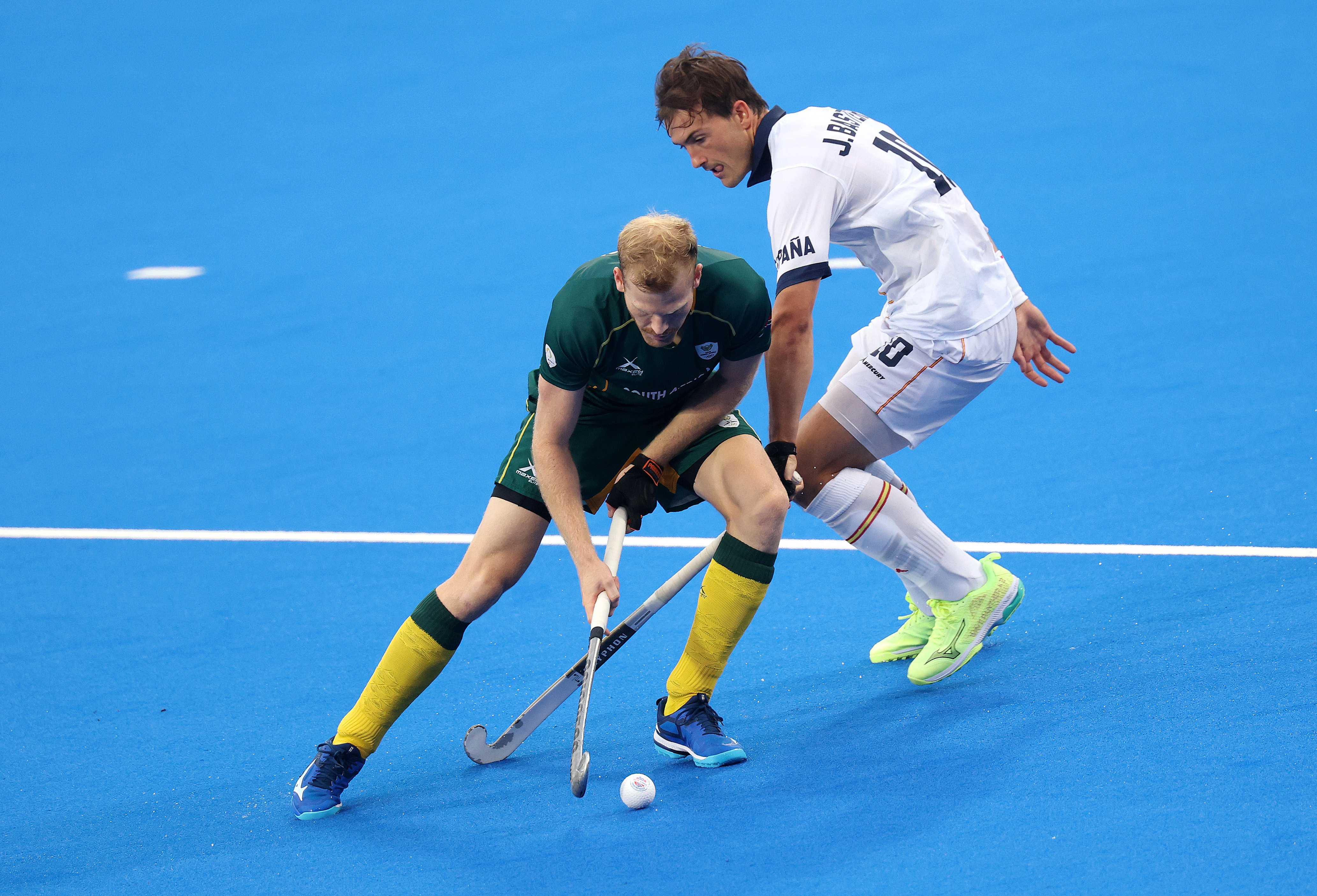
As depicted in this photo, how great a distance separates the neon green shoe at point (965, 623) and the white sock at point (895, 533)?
1.1 inches

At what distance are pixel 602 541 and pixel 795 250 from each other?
5.72 ft

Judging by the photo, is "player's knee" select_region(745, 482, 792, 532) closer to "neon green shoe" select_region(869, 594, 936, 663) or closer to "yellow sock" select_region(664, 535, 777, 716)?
"yellow sock" select_region(664, 535, 777, 716)

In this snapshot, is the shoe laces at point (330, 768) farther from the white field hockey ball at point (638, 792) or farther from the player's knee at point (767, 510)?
the player's knee at point (767, 510)

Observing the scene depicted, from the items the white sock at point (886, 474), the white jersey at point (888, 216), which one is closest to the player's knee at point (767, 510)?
the white jersey at point (888, 216)

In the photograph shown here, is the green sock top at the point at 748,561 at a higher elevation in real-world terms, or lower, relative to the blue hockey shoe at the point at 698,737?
higher

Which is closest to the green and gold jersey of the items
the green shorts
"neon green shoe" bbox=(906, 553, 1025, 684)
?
the green shorts

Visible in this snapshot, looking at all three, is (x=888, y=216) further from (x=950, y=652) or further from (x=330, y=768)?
(x=330, y=768)

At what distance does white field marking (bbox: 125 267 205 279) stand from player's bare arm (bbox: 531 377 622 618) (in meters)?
5.56

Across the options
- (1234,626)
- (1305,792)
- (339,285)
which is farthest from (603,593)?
(339,285)

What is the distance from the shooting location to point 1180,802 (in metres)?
3.12

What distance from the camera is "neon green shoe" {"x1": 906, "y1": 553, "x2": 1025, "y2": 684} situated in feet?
12.8

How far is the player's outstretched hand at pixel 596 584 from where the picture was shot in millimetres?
3295

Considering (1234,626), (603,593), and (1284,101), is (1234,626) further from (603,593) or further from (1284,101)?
(1284,101)

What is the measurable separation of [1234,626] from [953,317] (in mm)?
1266
